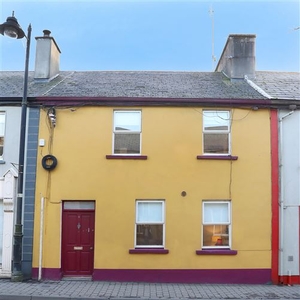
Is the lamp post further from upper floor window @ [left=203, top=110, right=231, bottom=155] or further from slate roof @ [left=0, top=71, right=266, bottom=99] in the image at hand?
upper floor window @ [left=203, top=110, right=231, bottom=155]

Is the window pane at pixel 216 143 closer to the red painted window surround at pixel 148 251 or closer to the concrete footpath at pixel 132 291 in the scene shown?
the red painted window surround at pixel 148 251

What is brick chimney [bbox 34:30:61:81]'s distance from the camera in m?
12.9

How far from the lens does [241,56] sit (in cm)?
1348

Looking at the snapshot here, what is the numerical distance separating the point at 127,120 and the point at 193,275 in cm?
512

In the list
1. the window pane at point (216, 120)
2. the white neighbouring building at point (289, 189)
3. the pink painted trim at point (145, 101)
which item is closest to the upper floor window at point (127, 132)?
the pink painted trim at point (145, 101)

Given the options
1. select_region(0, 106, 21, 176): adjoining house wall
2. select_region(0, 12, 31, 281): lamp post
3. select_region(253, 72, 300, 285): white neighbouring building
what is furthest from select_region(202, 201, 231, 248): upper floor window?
select_region(0, 106, 21, 176): adjoining house wall

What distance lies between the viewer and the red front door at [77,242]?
420 inches

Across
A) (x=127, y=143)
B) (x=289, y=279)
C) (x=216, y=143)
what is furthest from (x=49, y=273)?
(x=289, y=279)

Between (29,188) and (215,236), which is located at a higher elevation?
(29,188)

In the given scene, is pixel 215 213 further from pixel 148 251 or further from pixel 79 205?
pixel 79 205

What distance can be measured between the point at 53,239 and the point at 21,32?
19.8 ft

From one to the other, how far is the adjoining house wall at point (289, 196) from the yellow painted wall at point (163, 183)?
0.45 m

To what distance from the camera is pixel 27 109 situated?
1105cm

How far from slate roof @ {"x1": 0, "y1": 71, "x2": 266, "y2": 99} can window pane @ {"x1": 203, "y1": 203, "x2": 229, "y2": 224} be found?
3422mm
